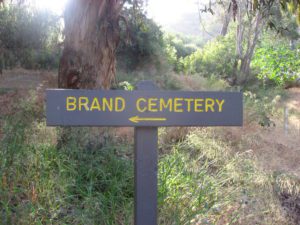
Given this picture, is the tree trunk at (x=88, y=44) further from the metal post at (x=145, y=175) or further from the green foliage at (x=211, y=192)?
the metal post at (x=145, y=175)

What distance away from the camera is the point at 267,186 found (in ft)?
17.5

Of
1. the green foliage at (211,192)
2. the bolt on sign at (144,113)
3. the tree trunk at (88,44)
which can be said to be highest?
the tree trunk at (88,44)

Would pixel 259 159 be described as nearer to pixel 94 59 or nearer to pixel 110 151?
pixel 110 151

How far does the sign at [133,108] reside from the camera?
10.6 feet

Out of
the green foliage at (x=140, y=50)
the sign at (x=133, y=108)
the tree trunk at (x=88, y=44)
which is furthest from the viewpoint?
the green foliage at (x=140, y=50)

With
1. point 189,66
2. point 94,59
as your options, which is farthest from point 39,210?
point 189,66

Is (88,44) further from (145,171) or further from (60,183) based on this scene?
(145,171)

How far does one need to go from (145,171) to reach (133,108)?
0.46 meters

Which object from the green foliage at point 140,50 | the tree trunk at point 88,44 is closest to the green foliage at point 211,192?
the tree trunk at point 88,44

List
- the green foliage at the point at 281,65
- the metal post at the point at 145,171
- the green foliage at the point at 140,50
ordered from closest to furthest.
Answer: the metal post at the point at 145,171, the green foliage at the point at 281,65, the green foliage at the point at 140,50

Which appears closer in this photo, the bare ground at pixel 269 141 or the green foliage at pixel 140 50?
the bare ground at pixel 269 141

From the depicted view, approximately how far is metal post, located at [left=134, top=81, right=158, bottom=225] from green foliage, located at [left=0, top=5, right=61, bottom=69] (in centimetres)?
1193

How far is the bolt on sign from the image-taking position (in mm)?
3225

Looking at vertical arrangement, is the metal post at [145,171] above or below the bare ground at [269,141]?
below
